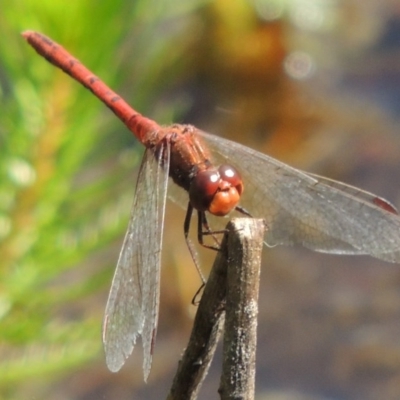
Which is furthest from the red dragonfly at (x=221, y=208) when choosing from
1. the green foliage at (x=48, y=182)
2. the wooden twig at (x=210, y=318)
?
the wooden twig at (x=210, y=318)

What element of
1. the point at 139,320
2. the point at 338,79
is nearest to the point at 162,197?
the point at 139,320

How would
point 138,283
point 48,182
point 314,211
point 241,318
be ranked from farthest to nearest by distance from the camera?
point 48,182
point 314,211
point 138,283
point 241,318

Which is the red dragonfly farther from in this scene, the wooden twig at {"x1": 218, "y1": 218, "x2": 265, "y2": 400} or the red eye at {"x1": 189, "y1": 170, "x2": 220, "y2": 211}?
the wooden twig at {"x1": 218, "y1": 218, "x2": 265, "y2": 400}

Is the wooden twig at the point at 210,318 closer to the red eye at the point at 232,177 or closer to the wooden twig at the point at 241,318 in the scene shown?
the wooden twig at the point at 241,318

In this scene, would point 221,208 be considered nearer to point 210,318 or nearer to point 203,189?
point 203,189

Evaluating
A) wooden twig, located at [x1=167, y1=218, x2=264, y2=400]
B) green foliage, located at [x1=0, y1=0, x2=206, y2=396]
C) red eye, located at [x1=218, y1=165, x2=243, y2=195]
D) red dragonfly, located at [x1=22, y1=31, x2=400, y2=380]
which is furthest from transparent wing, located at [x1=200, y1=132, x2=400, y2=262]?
wooden twig, located at [x1=167, y1=218, x2=264, y2=400]

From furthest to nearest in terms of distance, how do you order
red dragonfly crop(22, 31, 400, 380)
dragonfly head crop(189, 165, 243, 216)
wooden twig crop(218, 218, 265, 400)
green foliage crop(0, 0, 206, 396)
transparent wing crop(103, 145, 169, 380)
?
green foliage crop(0, 0, 206, 396)
dragonfly head crop(189, 165, 243, 216)
red dragonfly crop(22, 31, 400, 380)
transparent wing crop(103, 145, 169, 380)
wooden twig crop(218, 218, 265, 400)

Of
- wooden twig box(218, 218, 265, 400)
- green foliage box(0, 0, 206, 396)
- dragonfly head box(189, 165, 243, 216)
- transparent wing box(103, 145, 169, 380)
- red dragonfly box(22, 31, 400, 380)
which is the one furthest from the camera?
green foliage box(0, 0, 206, 396)

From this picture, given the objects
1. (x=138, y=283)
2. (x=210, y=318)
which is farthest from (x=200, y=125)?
→ (x=210, y=318)
